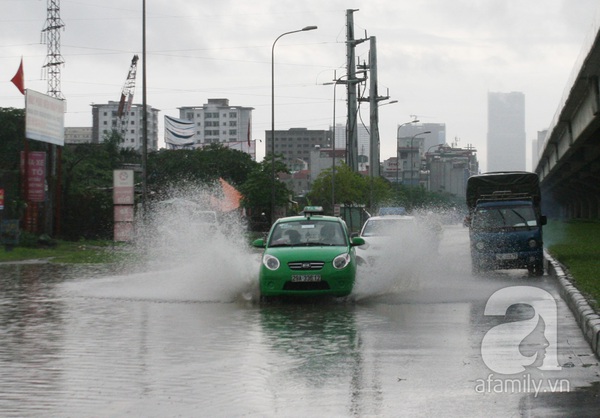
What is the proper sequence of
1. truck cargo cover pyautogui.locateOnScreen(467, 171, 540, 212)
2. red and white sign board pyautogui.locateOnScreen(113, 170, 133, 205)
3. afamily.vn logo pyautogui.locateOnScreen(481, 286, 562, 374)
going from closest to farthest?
afamily.vn logo pyautogui.locateOnScreen(481, 286, 562, 374) < truck cargo cover pyautogui.locateOnScreen(467, 171, 540, 212) < red and white sign board pyautogui.locateOnScreen(113, 170, 133, 205)

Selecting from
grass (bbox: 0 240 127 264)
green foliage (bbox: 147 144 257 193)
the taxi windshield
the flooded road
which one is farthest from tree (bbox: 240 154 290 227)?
the taxi windshield

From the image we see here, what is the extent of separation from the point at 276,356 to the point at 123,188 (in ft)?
104

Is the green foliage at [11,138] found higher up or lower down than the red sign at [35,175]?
higher up

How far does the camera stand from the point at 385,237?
83.6 feet

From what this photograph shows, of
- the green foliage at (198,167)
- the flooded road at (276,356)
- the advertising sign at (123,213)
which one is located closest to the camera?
the flooded road at (276,356)

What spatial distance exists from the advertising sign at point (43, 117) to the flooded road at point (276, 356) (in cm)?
2762

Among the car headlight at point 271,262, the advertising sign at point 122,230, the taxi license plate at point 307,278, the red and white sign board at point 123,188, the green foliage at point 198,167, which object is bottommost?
the taxi license plate at point 307,278

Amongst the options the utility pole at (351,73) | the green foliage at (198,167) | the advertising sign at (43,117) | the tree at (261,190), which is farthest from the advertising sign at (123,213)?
the green foliage at (198,167)

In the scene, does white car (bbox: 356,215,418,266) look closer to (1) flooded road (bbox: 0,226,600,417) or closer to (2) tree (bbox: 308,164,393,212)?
(1) flooded road (bbox: 0,226,600,417)

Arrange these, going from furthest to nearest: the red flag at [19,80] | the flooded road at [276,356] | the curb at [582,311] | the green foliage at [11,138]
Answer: the green foliage at [11,138] → the red flag at [19,80] → the curb at [582,311] → the flooded road at [276,356]

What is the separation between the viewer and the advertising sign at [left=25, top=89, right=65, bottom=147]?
153ft

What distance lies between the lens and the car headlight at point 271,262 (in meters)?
17.5

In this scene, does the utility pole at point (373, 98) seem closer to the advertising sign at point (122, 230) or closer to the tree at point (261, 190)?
the tree at point (261, 190)

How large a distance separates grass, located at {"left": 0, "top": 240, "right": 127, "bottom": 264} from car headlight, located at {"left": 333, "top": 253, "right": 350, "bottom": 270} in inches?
748
